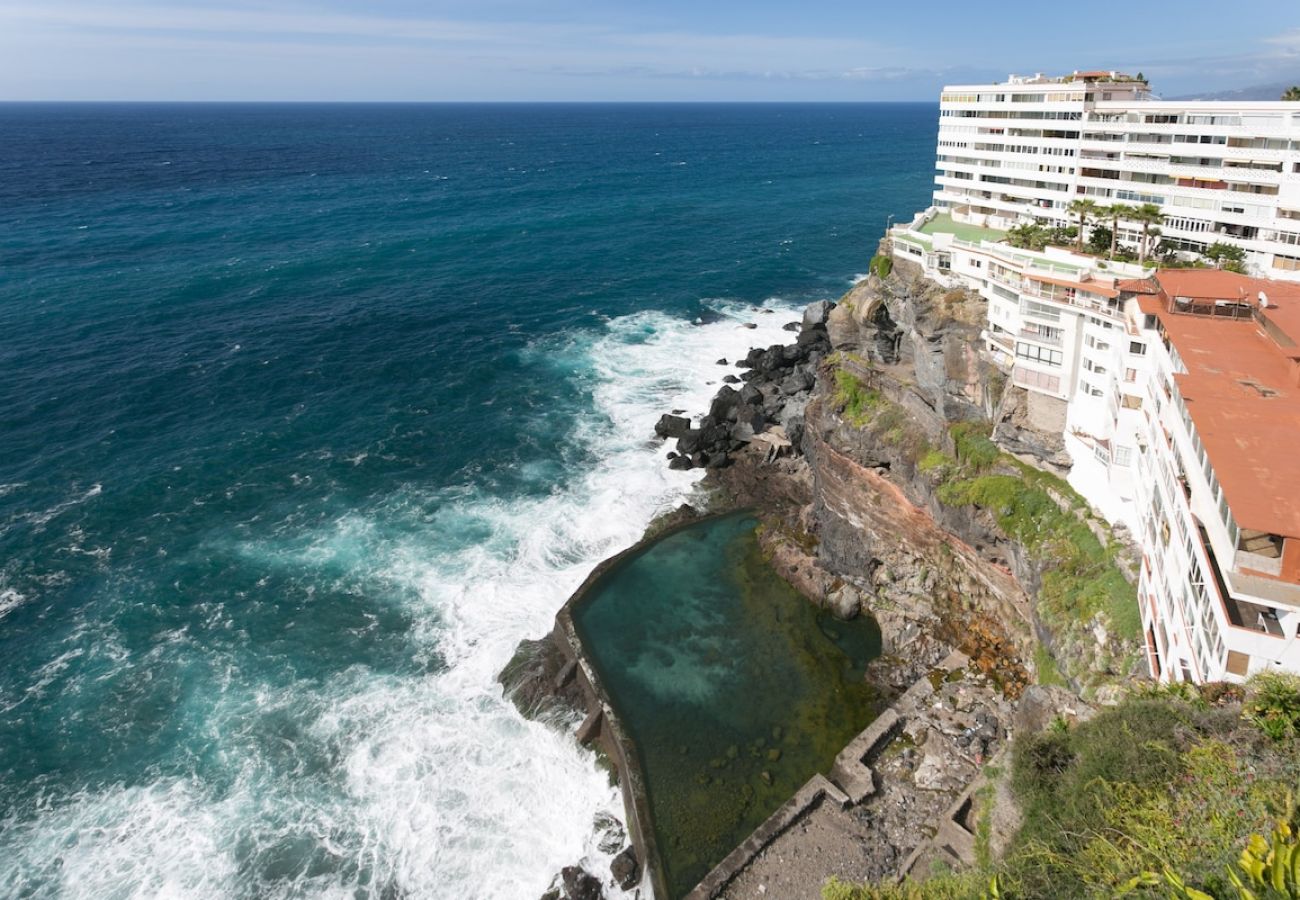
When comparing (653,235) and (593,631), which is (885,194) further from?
(593,631)

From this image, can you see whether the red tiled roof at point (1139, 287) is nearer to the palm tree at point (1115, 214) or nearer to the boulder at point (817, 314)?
the palm tree at point (1115, 214)

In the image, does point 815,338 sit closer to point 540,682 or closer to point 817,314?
point 817,314

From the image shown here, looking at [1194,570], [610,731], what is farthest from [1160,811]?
[610,731]

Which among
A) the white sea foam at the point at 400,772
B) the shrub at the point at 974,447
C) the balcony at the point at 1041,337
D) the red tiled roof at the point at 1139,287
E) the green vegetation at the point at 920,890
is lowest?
the white sea foam at the point at 400,772

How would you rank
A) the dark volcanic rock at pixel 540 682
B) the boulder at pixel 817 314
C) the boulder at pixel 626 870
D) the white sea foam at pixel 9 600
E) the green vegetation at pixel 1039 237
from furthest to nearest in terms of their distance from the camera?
the boulder at pixel 817 314
the green vegetation at pixel 1039 237
the white sea foam at pixel 9 600
the dark volcanic rock at pixel 540 682
the boulder at pixel 626 870

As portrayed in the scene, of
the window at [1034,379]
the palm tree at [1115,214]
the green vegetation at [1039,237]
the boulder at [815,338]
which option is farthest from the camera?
the boulder at [815,338]

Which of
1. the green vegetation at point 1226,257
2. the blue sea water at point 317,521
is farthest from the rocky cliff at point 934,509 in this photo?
the green vegetation at point 1226,257

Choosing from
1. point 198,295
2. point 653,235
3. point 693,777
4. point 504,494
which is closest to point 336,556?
point 504,494
